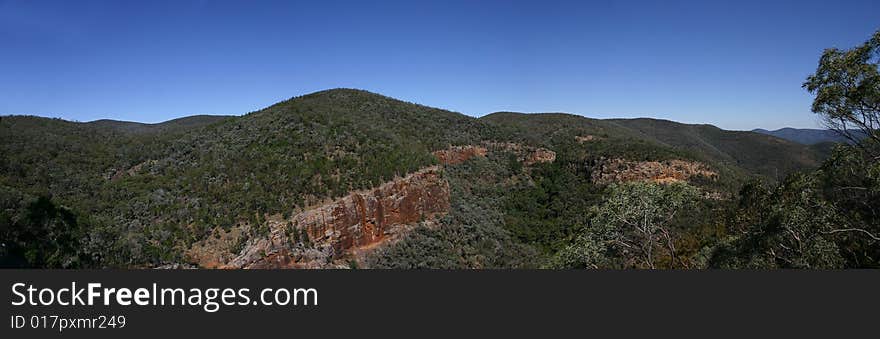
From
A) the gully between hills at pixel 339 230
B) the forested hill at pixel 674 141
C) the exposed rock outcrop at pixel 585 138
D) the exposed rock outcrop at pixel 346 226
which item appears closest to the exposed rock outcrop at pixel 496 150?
the forested hill at pixel 674 141

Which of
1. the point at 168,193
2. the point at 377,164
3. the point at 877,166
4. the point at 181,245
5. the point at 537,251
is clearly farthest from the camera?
the point at 537,251

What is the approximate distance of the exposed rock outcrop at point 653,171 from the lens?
39969 millimetres

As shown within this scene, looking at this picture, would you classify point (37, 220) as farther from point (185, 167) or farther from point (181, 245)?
point (185, 167)

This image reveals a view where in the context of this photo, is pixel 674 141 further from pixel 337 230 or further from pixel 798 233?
pixel 798 233

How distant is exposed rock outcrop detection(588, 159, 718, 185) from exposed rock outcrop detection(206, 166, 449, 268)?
22.0 m

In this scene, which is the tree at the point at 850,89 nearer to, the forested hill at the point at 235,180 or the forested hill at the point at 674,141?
the forested hill at the point at 235,180

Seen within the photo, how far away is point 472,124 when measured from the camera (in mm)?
55188

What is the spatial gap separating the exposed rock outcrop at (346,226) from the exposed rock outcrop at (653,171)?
865 inches

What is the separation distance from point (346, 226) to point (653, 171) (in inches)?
1270

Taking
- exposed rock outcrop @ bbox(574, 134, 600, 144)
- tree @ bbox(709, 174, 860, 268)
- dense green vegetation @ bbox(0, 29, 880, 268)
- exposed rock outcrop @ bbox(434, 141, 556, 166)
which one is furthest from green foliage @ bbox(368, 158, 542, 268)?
exposed rock outcrop @ bbox(574, 134, 600, 144)

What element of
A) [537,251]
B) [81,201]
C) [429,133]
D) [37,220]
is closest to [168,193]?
[81,201]

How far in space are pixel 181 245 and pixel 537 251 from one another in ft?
76.9

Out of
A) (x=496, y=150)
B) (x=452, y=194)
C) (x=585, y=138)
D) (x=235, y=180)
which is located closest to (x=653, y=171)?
(x=496, y=150)

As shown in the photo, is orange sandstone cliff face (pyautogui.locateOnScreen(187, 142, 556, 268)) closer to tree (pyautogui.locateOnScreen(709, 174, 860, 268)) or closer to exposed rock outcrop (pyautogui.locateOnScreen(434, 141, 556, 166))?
exposed rock outcrop (pyautogui.locateOnScreen(434, 141, 556, 166))
